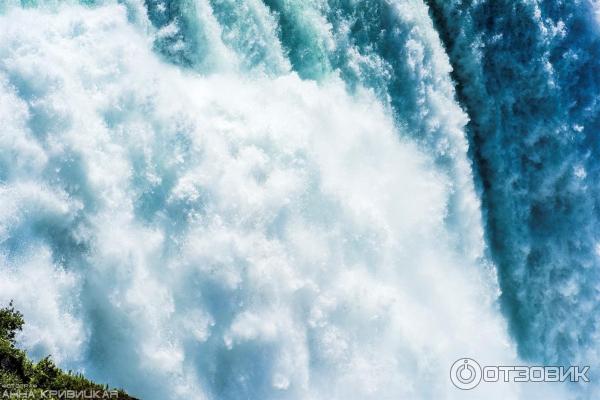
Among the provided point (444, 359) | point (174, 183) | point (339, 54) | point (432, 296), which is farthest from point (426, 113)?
point (174, 183)

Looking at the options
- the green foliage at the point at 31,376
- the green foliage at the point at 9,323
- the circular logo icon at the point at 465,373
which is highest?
the circular logo icon at the point at 465,373

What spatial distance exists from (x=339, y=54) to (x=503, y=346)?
8584 millimetres

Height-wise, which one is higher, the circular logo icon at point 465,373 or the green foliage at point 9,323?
the circular logo icon at point 465,373

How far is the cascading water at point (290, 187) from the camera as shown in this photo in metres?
9.16

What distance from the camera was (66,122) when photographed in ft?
30.0

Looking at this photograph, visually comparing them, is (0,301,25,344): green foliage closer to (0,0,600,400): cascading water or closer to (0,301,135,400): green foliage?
(0,301,135,400): green foliage

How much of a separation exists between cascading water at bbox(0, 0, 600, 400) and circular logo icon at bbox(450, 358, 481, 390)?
0.22m

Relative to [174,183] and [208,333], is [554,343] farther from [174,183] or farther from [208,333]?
[174,183]

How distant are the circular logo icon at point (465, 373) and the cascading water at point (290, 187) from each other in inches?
8.7

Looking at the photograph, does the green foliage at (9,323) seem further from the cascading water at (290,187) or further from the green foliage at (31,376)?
the cascading water at (290,187)

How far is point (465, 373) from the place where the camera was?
44.3 feet

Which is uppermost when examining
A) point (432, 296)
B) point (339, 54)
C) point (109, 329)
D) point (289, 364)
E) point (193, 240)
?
point (339, 54)

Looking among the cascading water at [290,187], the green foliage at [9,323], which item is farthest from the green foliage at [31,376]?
the cascading water at [290,187]

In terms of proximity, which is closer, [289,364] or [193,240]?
[193,240]
